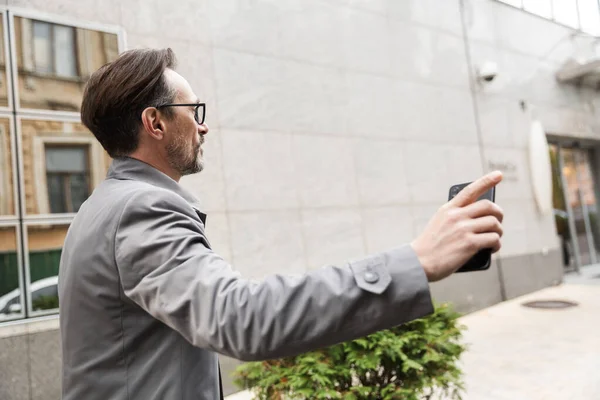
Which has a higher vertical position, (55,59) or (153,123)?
(55,59)

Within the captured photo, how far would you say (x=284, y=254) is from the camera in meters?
6.12

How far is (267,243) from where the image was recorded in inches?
236

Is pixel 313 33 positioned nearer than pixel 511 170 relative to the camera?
Yes

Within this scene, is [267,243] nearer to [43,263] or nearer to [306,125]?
[306,125]

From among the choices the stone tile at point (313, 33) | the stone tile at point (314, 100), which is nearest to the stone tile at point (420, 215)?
the stone tile at point (314, 100)

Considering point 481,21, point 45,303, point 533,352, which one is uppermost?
point 481,21

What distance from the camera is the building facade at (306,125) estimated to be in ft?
15.0

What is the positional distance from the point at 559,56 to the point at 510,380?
9021 mm

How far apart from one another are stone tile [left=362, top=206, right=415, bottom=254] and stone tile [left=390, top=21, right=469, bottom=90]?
7.36 ft

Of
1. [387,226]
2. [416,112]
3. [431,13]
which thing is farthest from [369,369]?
[431,13]

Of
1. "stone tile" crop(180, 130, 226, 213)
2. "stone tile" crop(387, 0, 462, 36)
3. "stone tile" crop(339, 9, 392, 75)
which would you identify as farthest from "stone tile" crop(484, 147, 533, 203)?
"stone tile" crop(180, 130, 226, 213)

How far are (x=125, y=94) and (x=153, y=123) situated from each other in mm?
111

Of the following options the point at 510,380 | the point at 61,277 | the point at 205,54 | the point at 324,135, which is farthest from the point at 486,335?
the point at 61,277

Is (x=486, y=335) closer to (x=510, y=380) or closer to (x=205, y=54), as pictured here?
(x=510, y=380)
